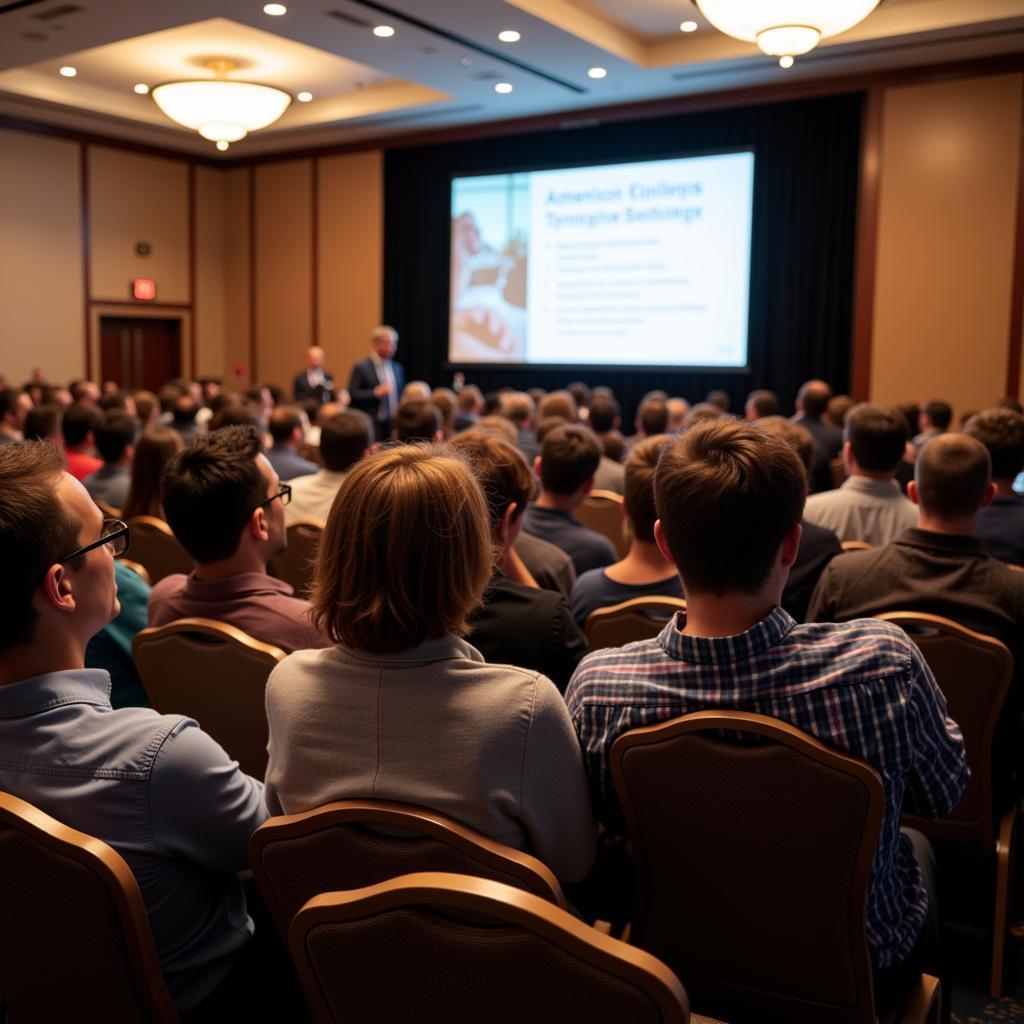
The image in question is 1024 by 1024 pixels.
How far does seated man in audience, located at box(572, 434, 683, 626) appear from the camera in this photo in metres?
2.71

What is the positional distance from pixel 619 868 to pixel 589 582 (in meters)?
1.06

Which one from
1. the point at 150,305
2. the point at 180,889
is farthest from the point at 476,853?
the point at 150,305

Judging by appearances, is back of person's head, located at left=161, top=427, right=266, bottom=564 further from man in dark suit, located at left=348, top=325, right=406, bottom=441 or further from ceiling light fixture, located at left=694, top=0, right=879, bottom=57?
man in dark suit, located at left=348, top=325, right=406, bottom=441

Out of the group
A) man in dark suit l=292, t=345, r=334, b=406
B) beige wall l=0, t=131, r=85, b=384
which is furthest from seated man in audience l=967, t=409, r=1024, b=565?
beige wall l=0, t=131, r=85, b=384

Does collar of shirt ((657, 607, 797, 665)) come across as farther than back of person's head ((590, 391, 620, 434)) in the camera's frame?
No

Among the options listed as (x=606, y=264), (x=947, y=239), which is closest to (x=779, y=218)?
(x=947, y=239)

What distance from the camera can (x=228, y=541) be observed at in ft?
7.71

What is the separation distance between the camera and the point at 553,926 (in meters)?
0.93

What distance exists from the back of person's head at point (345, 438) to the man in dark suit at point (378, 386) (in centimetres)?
562

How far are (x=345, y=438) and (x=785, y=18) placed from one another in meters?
3.90

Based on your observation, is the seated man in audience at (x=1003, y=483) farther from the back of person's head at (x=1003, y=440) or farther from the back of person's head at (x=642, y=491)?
the back of person's head at (x=642, y=491)

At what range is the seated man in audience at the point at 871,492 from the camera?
12.1ft

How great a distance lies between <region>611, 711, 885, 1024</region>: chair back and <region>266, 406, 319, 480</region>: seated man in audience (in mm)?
3784

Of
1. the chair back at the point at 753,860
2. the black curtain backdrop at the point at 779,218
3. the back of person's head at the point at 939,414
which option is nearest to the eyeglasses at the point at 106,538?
the chair back at the point at 753,860
